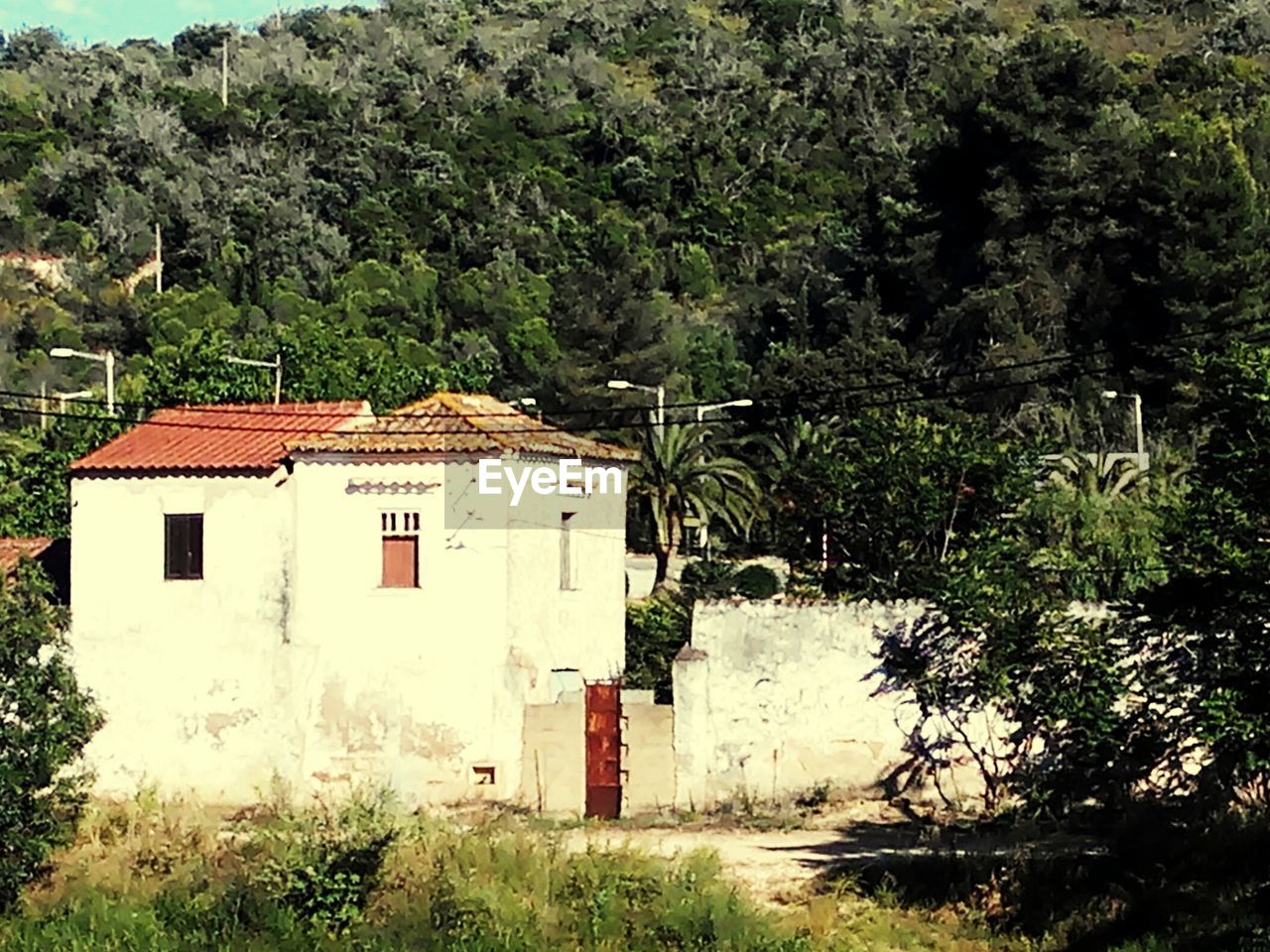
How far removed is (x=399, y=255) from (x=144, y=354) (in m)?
16.1

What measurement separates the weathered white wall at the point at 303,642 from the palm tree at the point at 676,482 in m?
14.7

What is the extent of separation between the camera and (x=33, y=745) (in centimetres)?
2489

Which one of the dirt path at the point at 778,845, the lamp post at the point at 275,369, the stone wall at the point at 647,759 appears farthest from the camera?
the lamp post at the point at 275,369

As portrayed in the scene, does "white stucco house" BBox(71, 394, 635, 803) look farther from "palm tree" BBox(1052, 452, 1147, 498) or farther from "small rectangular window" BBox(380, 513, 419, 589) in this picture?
"palm tree" BBox(1052, 452, 1147, 498)

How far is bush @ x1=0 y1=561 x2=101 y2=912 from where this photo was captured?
80.7 feet

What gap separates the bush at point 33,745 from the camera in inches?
A: 968

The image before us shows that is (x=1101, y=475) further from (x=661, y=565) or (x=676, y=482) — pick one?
(x=661, y=565)

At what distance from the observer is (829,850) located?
2486 centimetres

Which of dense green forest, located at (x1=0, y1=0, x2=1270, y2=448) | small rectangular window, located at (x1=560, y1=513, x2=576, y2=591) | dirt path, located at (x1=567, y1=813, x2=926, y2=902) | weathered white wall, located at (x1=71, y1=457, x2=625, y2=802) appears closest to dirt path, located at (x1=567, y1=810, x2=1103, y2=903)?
dirt path, located at (x1=567, y1=813, x2=926, y2=902)

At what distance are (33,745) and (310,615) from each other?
5.58 meters

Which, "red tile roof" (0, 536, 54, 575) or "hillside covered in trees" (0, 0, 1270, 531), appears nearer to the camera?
"red tile roof" (0, 536, 54, 575)

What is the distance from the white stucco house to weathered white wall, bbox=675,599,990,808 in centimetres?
296

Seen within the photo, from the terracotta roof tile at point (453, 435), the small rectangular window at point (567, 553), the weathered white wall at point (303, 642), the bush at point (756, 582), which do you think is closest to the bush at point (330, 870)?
the weathered white wall at point (303, 642)

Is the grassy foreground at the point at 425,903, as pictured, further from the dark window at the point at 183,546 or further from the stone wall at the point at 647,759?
the dark window at the point at 183,546
